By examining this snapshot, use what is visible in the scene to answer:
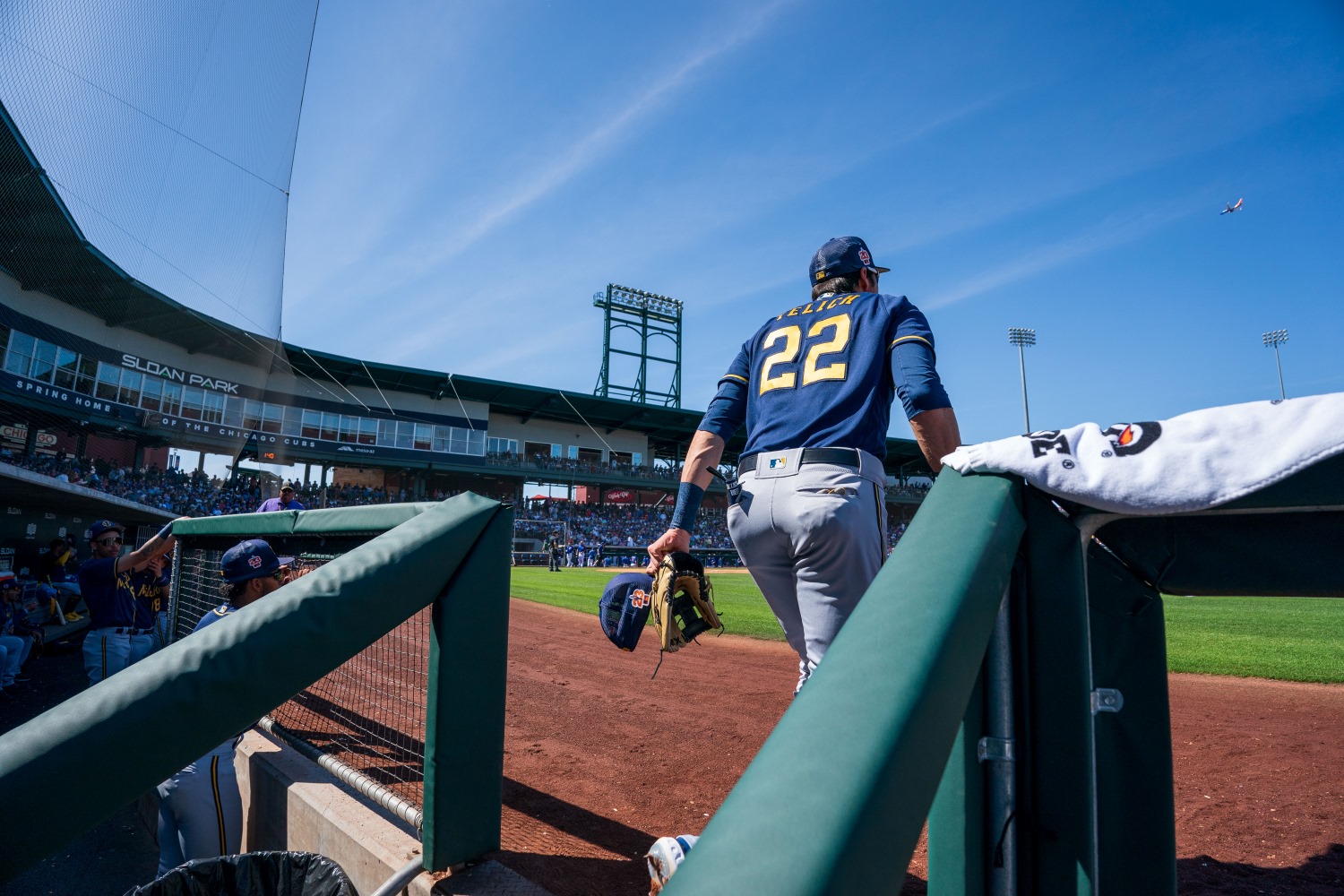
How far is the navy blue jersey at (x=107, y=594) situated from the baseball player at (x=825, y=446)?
556 cm

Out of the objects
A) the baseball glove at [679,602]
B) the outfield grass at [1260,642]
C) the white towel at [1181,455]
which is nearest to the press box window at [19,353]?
the baseball glove at [679,602]

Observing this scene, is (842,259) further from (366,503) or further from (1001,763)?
(366,503)

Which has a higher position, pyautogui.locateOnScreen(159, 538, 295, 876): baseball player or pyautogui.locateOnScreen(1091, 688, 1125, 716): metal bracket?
pyautogui.locateOnScreen(1091, 688, 1125, 716): metal bracket

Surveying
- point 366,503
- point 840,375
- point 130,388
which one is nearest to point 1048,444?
point 840,375

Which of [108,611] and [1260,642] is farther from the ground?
[108,611]

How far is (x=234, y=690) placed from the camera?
4.44ft

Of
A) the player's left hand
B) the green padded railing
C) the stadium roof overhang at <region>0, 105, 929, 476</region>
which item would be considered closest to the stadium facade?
the stadium roof overhang at <region>0, 105, 929, 476</region>

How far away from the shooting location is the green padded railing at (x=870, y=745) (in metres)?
0.62

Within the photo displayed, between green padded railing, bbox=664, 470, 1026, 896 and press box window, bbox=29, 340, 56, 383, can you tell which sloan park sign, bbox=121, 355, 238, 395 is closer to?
press box window, bbox=29, 340, 56, 383

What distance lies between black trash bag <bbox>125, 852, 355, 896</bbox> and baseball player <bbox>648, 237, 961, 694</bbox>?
1.28 m

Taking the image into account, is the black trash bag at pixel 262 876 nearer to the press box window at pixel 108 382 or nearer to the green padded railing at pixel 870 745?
the green padded railing at pixel 870 745

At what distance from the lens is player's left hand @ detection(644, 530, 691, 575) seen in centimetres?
218

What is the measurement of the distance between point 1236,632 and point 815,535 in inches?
410

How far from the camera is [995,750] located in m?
1.10
